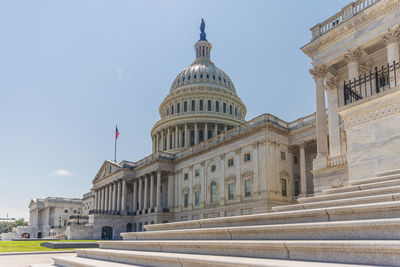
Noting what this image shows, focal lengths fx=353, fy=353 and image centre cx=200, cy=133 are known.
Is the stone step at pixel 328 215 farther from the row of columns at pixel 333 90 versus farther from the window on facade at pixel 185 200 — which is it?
the window on facade at pixel 185 200

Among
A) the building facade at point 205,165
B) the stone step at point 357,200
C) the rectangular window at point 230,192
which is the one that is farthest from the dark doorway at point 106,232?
the stone step at point 357,200

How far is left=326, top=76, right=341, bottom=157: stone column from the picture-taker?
22.5 metres

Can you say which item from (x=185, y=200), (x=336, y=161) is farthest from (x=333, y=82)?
(x=185, y=200)

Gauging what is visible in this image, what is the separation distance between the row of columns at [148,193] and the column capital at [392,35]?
50.3 m

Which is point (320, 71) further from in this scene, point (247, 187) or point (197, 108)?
point (197, 108)

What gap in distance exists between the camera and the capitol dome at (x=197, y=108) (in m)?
83.3

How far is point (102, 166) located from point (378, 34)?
245ft

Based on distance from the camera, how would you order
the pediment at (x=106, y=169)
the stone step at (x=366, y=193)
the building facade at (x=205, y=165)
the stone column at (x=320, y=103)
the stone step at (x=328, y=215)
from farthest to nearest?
the pediment at (x=106, y=169), the building facade at (x=205, y=165), the stone column at (x=320, y=103), the stone step at (x=366, y=193), the stone step at (x=328, y=215)

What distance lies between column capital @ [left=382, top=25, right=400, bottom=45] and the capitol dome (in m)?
61.5

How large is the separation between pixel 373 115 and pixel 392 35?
8.61m

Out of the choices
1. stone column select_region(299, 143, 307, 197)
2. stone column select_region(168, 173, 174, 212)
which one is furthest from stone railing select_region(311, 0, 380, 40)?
stone column select_region(168, 173, 174, 212)

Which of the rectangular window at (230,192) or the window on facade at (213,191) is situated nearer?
the rectangular window at (230,192)

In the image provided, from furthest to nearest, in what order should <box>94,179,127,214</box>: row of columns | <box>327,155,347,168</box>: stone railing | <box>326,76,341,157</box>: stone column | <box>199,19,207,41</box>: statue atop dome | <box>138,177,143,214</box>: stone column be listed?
1. <box>199,19,207,41</box>: statue atop dome
2. <box>94,179,127,214</box>: row of columns
3. <box>138,177,143,214</box>: stone column
4. <box>326,76,341,157</box>: stone column
5. <box>327,155,347,168</box>: stone railing

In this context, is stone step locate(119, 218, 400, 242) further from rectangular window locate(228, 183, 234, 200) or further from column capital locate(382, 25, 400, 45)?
rectangular window locate(228, 183, 234, 200)
